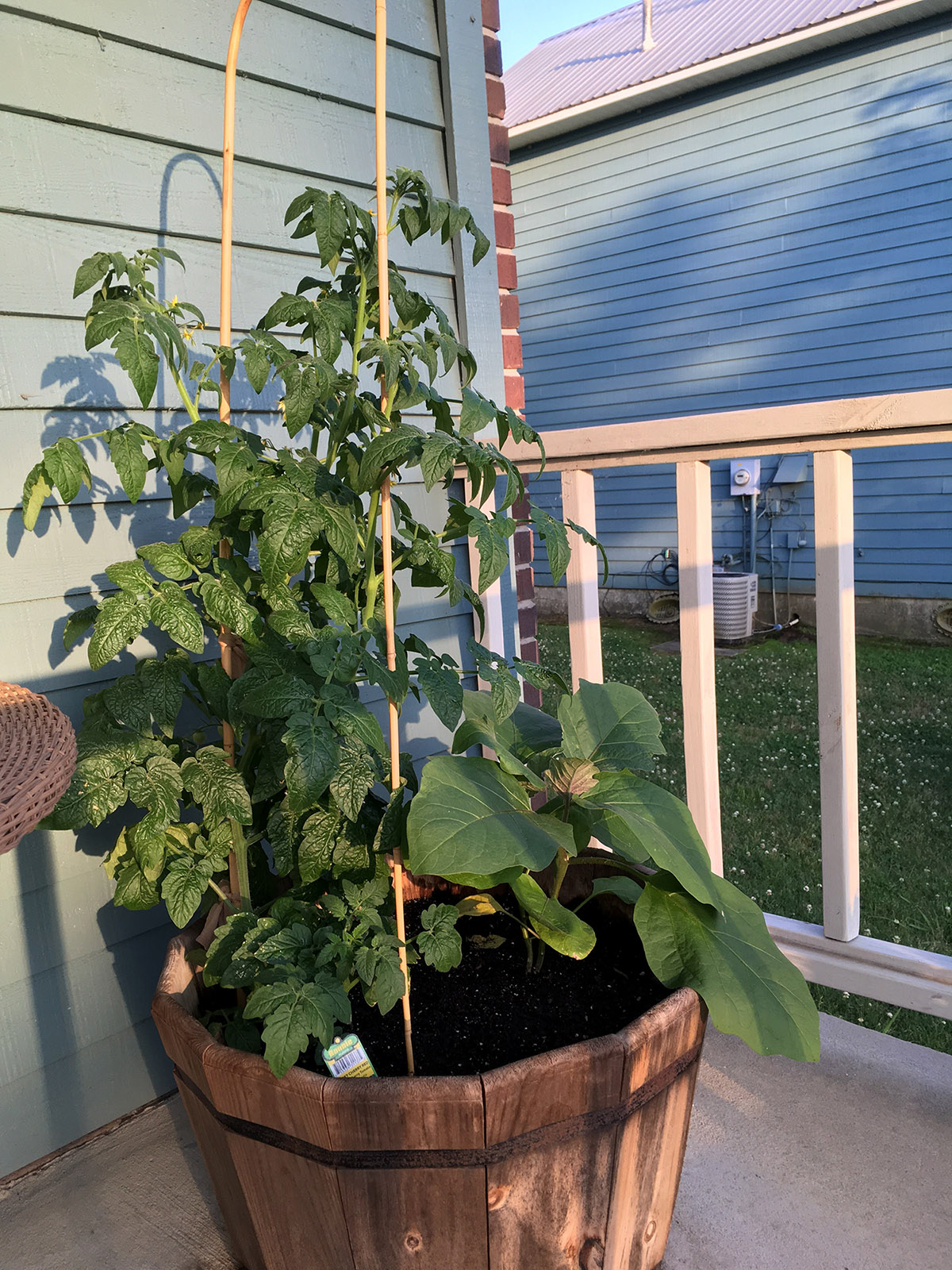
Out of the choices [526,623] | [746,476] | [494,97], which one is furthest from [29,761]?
[746,476]

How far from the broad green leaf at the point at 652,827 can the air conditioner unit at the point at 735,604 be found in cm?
511

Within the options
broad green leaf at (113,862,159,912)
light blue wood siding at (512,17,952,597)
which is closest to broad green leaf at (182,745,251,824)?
broad green leaf at (113,862,159,912)

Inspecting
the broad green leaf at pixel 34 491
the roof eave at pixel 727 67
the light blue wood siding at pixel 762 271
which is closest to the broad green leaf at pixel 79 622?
the broad green leaf at pixel 34 491

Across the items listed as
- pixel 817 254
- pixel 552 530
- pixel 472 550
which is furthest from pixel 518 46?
pixel 552 530

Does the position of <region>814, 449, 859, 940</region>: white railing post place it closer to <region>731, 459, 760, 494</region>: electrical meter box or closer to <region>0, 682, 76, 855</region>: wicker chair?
<region>0, 682, 76, 855</region>: wicker chair

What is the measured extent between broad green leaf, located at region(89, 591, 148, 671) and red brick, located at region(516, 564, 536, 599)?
4.04 ft

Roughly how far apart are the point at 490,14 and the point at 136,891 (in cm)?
198

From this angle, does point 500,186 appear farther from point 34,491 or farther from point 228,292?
point 34,491

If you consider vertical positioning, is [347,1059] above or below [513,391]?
below

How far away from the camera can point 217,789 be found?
1.10 metres

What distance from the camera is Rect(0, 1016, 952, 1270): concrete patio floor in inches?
45.3

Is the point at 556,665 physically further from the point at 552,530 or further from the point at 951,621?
the point at 552,530

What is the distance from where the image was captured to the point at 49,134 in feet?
4.54

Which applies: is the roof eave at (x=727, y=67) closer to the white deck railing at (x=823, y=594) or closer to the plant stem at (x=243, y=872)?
the white deck railing at (x=823, y=594)
